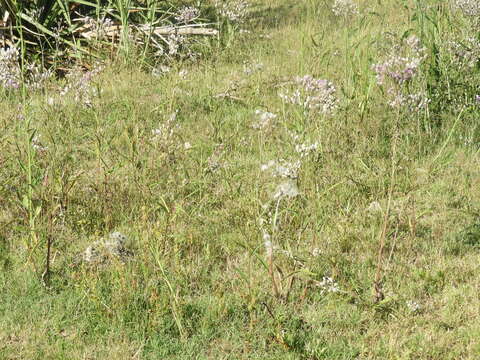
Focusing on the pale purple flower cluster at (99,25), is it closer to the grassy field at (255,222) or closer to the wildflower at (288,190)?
the grassy field at (255,222)

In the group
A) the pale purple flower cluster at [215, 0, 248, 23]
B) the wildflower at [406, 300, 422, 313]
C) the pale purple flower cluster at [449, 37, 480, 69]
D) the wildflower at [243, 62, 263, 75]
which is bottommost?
the wildflower at [406, 300, 422, 313]

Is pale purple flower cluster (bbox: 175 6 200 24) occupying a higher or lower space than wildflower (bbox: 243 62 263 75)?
higher

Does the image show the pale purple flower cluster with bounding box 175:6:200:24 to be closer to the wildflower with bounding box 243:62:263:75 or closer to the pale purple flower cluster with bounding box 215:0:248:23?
the pale purple flower cluster with bounding box 215:0:248:23

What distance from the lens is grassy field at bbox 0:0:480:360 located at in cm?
335

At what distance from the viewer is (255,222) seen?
4152mm

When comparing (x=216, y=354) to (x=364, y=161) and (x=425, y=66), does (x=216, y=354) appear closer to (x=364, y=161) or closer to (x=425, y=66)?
(x=364, y=161)

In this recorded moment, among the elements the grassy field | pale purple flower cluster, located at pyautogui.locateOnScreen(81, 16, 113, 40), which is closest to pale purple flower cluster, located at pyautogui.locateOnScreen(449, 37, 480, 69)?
the grassy field

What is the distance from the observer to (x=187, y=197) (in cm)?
444

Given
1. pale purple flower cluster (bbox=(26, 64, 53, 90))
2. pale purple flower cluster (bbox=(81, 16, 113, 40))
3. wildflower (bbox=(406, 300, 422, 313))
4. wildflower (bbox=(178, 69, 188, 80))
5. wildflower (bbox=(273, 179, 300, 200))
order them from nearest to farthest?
wildflower (bbox=(273, 179, 300, 200)) → wildflower (bbox=(406, 300, 422, 313)) → pale purple flower cluster (bbox=(26, 64, 53, 90)) → pale purple flower cluster (bbox=(81, 16, 113, 40)) → wildflower (bbox=(178, 69, 188, 80))

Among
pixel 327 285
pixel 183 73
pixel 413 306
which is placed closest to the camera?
pixel 413 306

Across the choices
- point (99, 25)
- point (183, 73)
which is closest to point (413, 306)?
point (183, 73)

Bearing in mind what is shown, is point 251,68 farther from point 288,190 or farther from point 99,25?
point 288,190

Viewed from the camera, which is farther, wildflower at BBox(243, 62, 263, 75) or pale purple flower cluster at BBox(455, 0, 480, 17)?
wildflower at BBox(243, 62, 263, 75)

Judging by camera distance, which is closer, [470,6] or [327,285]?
[327,285]
